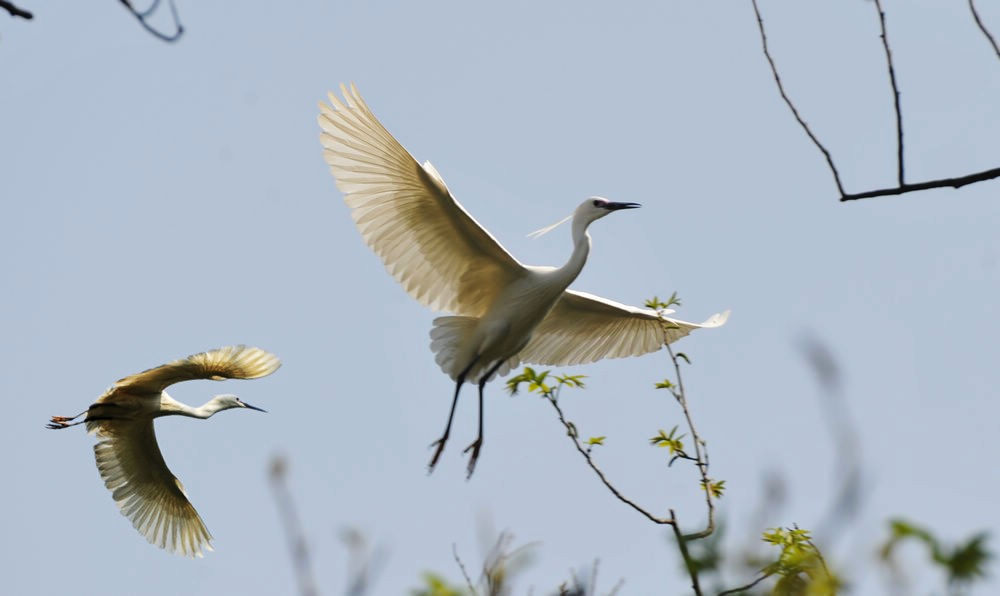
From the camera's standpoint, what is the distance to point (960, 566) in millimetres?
2133

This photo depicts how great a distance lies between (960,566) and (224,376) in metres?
7.69

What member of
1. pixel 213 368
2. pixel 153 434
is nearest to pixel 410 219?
pixel 213 368

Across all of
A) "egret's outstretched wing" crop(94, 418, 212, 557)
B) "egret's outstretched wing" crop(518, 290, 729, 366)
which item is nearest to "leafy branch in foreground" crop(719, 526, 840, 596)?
"egret's outstretched wing" crop(518, 290, 729, 366)

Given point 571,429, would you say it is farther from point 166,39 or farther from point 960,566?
point 960,566

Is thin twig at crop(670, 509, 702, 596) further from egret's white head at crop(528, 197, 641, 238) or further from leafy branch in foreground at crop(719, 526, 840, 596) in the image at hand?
egret's white head at crop(528, 197, 641, 238)

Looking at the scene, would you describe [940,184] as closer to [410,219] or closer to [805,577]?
[805,577]

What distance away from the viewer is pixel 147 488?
11000 mm

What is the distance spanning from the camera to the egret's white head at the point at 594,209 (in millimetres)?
8688

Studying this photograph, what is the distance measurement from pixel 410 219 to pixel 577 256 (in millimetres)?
1122

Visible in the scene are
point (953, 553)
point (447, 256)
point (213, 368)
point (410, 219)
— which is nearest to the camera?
point (953, 553)

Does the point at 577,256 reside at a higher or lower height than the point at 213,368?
lower

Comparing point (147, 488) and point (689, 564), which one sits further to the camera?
point (147, 488)

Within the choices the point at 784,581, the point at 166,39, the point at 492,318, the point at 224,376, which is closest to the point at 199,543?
the point at 224,376

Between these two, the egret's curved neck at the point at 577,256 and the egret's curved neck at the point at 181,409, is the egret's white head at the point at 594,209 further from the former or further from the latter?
the egret's curved neck at the point at 181,409
